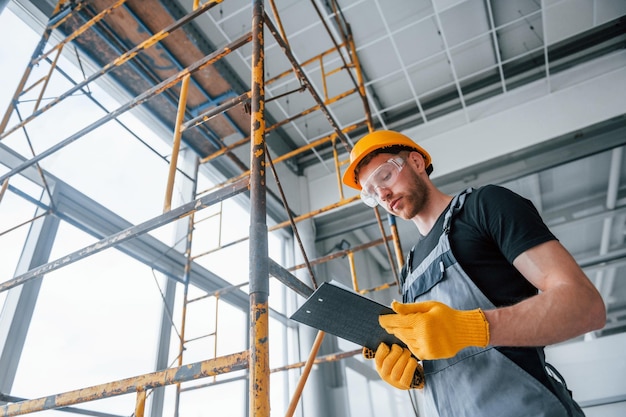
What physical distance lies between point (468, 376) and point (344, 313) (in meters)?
0.52

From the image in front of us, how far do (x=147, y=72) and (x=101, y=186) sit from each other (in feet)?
5.21

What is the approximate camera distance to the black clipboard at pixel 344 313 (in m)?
1.42

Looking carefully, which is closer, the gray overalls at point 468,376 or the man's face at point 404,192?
→ the gray overalls at point 468,376

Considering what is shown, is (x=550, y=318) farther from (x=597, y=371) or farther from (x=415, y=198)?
(x=597, y=371)

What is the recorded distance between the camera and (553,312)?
122 centimetres

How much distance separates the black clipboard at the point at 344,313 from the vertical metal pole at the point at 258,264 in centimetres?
15

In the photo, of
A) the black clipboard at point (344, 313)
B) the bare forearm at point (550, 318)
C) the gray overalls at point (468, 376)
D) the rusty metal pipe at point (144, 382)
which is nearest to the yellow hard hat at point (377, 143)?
the gray overalls at point (468, 376)

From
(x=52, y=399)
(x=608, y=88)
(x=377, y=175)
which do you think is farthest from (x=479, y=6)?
(x=52, y=399)

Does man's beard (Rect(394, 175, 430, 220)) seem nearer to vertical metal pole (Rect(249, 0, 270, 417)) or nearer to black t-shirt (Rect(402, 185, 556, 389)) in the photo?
black t-shirt (Rect(402, 185, 556, 389))

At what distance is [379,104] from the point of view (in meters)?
7.61

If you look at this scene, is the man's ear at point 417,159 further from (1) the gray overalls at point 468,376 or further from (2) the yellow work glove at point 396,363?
(2) the yellow work glove at point 396,363

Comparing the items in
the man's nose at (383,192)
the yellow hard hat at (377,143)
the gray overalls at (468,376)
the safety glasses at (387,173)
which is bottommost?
the gray overalls at (468,376)

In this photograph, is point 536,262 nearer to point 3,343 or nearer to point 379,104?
point 3,343

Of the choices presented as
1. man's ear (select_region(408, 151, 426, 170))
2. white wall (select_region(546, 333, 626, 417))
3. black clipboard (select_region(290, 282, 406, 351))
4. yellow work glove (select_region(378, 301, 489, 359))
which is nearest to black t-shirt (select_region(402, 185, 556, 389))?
yellow work glove (select_region(378, 301, 489, 359))
